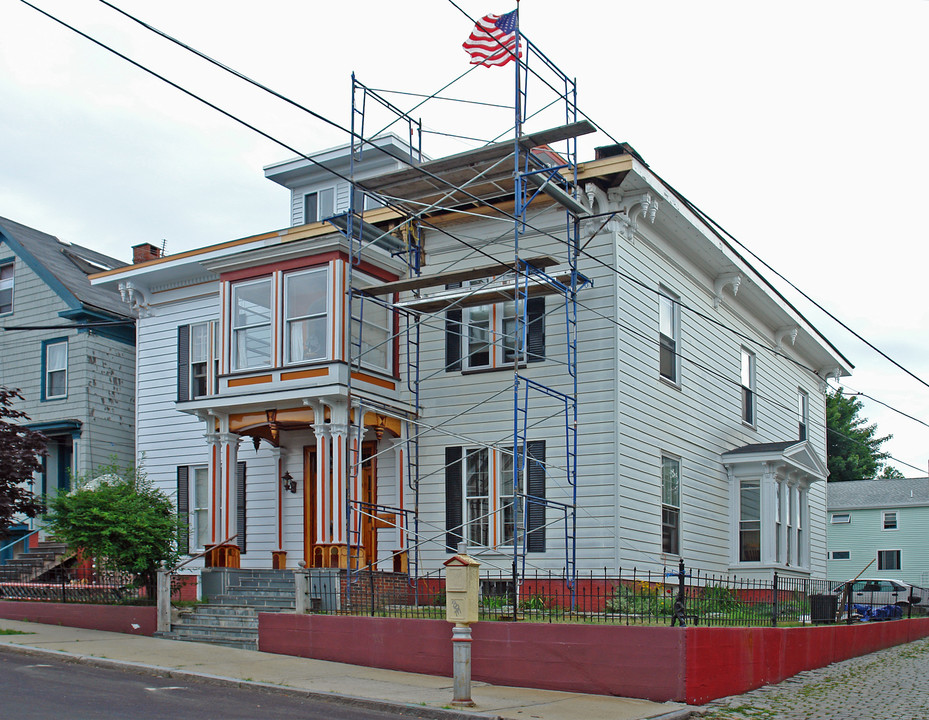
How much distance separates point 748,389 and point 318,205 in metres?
11.6

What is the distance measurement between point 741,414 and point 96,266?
1846 centimetres

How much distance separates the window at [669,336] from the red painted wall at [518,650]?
8.10m

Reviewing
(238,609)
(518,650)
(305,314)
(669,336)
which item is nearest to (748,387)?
(669,336)

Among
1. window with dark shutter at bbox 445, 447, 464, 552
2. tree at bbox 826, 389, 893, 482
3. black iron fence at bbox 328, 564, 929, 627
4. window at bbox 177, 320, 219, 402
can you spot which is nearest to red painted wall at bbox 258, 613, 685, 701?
black iron fence at bbox 328, 564, 929, 627

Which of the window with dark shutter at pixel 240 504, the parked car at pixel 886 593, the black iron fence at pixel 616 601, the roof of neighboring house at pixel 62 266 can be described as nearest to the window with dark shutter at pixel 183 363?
the window with dark shutter at pixel 240 504

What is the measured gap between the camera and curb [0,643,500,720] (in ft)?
35.1

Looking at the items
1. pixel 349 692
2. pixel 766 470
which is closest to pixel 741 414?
pixel 766 470

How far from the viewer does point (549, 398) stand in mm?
18219

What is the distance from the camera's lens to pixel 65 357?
25.6 metres

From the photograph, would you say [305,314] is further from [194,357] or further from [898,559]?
[898,559]

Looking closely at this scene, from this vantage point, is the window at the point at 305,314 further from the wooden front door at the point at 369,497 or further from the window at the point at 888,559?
the window at the point at 888,559

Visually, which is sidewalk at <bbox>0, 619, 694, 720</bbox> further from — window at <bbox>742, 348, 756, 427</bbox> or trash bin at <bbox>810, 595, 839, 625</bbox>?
window at <bbox>742, 348, 756, 427</bbox>

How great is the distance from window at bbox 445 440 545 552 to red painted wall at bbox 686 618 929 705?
15.0 feet

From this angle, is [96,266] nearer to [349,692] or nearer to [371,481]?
[371,481]
